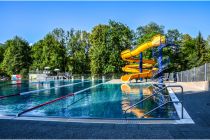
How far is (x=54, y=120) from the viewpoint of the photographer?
6238mm

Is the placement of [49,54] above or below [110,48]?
below

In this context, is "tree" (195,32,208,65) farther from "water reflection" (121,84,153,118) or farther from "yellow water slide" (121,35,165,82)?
"water reflection" (121,84,153,118)

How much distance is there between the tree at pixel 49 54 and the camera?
1992 inches

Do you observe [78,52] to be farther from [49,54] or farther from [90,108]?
[90,108]

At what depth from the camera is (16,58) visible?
54281 mm

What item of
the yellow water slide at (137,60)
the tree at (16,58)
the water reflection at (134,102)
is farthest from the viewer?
the tree at (16,58)

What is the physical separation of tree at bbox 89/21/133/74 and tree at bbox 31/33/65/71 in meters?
6.24

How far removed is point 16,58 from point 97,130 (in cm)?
5191

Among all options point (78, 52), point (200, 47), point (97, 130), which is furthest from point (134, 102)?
point (78, 52)

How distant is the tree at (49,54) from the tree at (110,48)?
624cm

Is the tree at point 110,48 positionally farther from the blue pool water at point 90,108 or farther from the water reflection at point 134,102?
the blue pool water at point 90,108

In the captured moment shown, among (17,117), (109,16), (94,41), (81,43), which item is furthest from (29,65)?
(17,117)

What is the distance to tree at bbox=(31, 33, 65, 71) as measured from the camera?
50588mm

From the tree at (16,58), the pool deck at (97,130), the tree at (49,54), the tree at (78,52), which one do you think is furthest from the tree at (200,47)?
the pool deck at (97,130)
